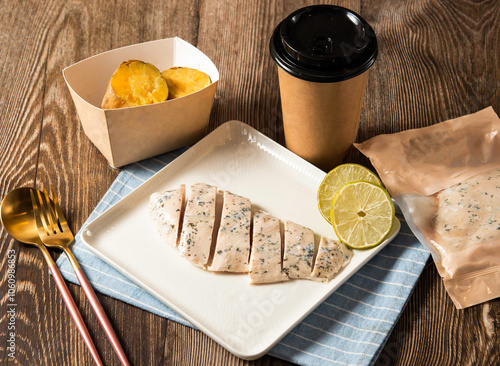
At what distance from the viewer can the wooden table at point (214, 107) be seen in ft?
A: 4.80

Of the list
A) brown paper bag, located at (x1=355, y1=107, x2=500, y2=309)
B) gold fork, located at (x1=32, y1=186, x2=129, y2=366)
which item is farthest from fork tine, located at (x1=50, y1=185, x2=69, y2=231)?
brown paper bag, located at (x1=355, y1=107, x2=500, y2=309)

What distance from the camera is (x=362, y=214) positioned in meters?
1.60

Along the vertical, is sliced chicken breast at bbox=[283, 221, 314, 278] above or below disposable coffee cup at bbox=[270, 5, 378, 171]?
below

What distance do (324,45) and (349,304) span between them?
749mm

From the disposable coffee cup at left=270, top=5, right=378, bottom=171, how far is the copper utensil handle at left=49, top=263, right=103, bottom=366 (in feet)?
2.84

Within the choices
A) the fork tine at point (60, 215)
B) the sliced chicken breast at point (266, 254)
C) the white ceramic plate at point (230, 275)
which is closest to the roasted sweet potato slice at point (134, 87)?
the white ceramic plate at point (230, 275)

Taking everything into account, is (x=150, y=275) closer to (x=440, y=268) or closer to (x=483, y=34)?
(x=440, y=268)

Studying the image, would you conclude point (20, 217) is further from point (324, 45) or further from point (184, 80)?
point (324, 45)

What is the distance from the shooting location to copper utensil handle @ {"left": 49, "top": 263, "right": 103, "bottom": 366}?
1.43 metres

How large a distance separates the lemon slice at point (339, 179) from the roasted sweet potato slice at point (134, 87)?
0.59 metres

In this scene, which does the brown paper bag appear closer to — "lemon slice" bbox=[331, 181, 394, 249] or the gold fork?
"lemon slice" bbox=[331, 181, 394, 249]

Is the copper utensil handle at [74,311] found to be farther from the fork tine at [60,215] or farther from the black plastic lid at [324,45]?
the black plastic lid at [324,45]

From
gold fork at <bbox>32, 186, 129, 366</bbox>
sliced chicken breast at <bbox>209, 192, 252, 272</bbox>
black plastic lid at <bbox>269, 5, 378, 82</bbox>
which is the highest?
black plastic lid at <bbox>269, 5, 378, 82</bbox>

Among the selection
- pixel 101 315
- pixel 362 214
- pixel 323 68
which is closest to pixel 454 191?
pixel 362 214
